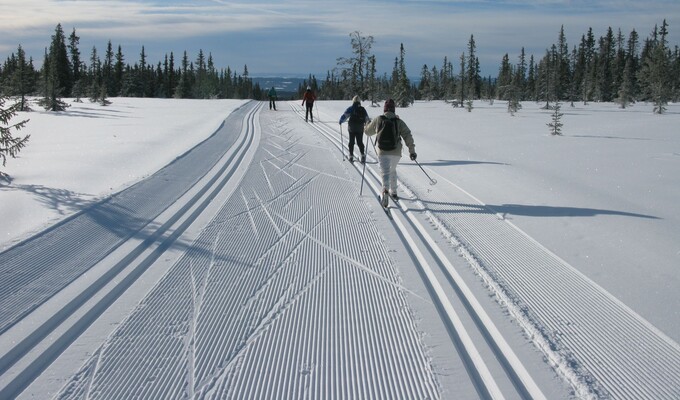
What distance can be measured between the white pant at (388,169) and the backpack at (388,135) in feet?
0.54

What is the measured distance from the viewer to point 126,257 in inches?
241

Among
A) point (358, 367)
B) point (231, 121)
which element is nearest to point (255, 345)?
point (358, 367)

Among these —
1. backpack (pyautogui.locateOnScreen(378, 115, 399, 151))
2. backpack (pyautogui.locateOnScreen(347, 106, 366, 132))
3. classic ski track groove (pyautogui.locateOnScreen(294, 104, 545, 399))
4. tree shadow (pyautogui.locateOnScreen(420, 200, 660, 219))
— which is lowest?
classic ski track groove (pyautogui.locateOnScreen(294, 104, 545, 399))

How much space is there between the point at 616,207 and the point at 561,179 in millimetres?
2834

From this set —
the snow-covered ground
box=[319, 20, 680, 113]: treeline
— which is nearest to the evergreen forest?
box=[319, 20, 680, 113]: treeline

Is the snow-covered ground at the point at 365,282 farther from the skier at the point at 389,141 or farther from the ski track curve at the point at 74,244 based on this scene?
the skier at the point at 389,141

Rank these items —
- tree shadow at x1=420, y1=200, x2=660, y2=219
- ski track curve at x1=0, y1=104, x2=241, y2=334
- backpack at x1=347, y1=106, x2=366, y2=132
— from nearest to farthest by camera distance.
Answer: ski track curve at x1=0, y1=104, x2=241, y2=334
tree shadow at x1=420, y1=200, x2=660, y2=219
backpack at x1=347, y1=106, x2=366, y2=132

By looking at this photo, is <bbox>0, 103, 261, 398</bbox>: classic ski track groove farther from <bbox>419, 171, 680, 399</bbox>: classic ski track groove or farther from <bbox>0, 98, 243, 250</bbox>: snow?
<bbox>419, 171, 680, 399</bbox>: classic ski track groove

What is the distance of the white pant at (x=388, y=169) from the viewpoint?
29.1 feet

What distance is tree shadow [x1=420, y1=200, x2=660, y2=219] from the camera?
8.48 meters

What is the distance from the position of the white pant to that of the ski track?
164cm

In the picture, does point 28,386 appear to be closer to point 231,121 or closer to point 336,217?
point 336,217

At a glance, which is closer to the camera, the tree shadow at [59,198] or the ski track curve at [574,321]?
the ski track curve at [574,321]

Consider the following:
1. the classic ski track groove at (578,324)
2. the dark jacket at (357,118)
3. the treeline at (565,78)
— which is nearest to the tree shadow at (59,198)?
the classic ski track groove at (578,324)
